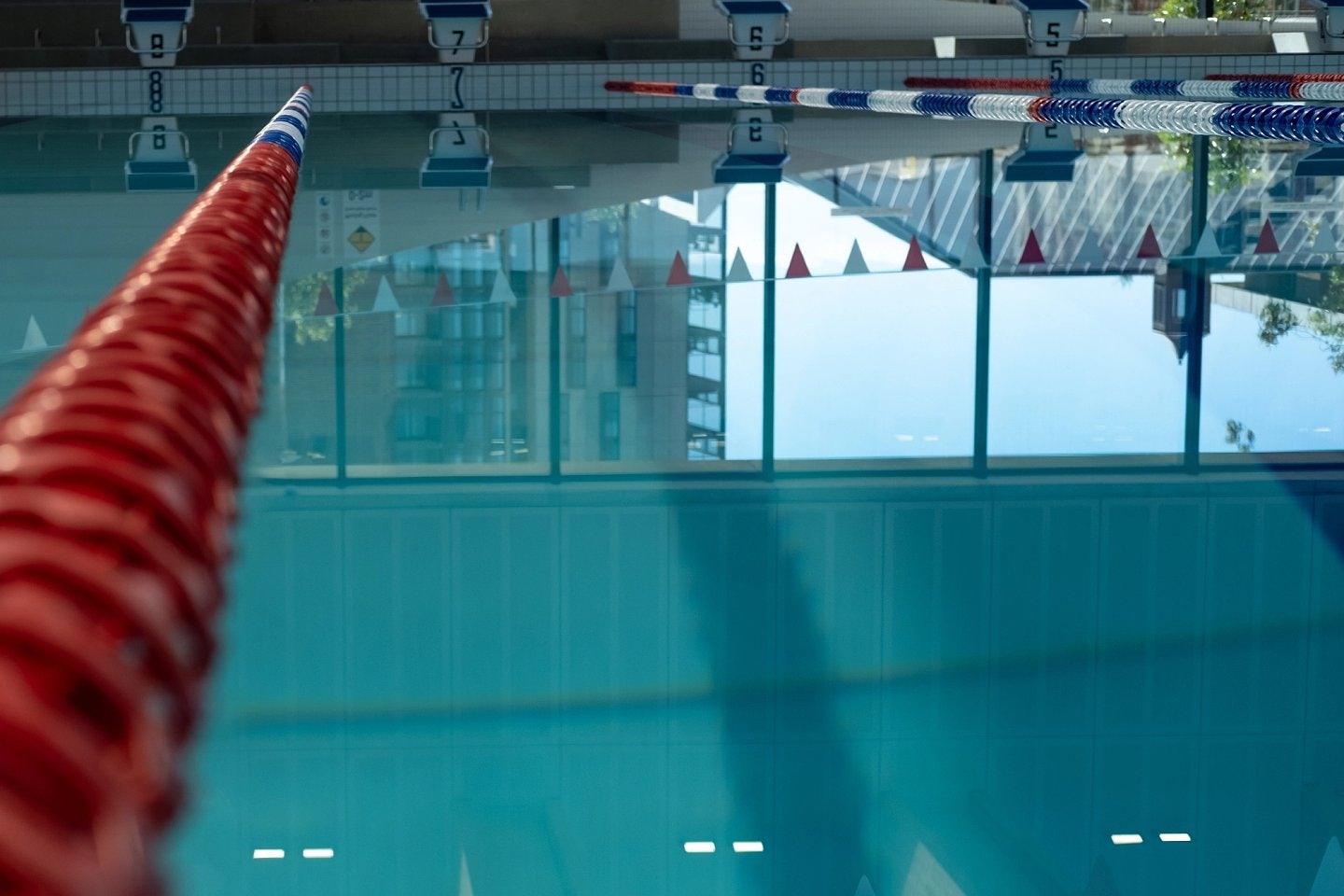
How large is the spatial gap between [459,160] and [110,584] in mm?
10234

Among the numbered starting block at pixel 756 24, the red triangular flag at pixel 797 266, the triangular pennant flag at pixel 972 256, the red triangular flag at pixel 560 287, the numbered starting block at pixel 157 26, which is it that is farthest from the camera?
the numbered starting block at pixel 756 24

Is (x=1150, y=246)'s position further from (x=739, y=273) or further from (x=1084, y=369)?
(x=1084, y=369)

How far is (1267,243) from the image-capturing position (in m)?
6.93

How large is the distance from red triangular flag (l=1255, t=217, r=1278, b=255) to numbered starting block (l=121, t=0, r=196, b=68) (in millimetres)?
10894

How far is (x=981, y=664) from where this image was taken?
2.59 metres

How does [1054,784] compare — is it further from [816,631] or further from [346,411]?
[346,411]

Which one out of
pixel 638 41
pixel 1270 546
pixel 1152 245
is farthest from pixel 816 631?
pixel 638 41

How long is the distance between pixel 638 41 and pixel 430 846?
56.2 feet

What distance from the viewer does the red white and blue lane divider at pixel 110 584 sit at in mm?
411

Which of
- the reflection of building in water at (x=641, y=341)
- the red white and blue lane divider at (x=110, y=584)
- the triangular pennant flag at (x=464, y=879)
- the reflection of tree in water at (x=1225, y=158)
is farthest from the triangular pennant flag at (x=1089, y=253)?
the red white and blue lane divider at (x=110, y=584)

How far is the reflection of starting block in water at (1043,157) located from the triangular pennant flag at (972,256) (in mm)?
2168

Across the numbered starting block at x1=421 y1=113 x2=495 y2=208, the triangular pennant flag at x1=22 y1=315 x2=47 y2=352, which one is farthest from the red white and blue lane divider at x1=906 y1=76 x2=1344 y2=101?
the triangular pennant flag at x1=22 y1=315 x2=47 y2=352

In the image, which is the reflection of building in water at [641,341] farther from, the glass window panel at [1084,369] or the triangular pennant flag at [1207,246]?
the triangular pennant flag at [1207,246]

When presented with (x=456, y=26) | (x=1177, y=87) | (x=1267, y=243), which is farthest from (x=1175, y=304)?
(x=456, y=26)
